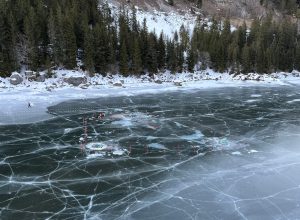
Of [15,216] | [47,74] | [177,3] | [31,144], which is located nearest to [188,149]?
[31,144]

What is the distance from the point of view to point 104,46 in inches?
1914

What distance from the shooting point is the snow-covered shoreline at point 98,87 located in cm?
3032

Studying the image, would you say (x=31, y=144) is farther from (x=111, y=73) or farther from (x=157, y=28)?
(x=157, y=28)

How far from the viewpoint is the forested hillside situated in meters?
45.2

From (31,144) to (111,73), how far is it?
27806 mm

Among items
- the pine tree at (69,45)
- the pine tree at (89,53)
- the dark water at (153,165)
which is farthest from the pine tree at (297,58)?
the pine tree at (69,45)

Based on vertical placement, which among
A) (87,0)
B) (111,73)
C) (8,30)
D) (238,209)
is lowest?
(238,209)

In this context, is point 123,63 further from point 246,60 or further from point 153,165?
point 153,165

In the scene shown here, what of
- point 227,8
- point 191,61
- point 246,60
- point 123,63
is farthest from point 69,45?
point 227,8

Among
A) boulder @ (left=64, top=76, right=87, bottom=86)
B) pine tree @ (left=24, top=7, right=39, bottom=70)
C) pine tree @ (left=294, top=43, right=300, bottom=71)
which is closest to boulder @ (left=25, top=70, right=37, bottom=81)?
pine tree @ (left=24, top=7, right=39, bottom=70)

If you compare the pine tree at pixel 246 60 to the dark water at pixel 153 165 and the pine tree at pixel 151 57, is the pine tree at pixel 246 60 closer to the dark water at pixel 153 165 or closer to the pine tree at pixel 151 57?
the pine tree at pixel 151 57

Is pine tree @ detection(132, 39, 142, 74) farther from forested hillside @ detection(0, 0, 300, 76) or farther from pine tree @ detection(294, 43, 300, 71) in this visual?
pine tree @ detection(294, 43, 300, 71)

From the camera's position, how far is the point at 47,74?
43.4 m

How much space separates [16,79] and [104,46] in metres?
12.2
